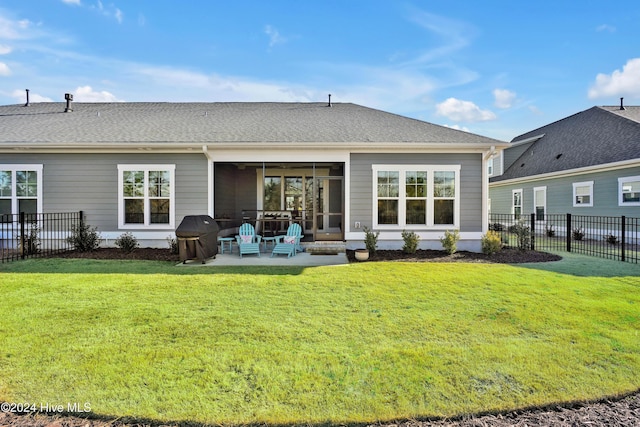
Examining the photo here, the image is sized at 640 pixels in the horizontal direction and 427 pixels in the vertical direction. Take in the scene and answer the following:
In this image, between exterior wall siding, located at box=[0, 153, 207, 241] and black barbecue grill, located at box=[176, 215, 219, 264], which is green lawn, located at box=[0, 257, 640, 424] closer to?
black barbecue grill, located at box=[176, 215, 219, 264]

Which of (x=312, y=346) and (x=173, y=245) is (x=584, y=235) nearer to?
(x=312, y=346)

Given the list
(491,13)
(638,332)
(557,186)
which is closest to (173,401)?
(638,332)

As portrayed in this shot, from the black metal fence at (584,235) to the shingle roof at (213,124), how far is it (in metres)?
3.60

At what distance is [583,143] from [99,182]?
21.4 m

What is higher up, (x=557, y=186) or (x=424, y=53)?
(x=424, y=53)

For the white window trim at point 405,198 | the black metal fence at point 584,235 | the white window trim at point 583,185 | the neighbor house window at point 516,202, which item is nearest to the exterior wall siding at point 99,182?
the white window trim at point 405,198

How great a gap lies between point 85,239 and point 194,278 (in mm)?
5633

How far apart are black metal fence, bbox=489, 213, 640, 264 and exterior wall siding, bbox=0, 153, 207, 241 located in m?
10.9

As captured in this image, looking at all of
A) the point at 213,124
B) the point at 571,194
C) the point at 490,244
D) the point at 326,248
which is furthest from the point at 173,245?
the point at 571,194

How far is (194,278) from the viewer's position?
672 centimetres

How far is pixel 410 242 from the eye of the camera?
9578 millimetres

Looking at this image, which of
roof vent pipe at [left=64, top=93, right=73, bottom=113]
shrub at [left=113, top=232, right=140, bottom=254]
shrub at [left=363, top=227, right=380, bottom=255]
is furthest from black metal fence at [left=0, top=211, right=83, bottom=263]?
shrub at [left=363, top=227, right=380, bottom=255]

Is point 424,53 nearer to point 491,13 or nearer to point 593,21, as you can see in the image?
point 491,13

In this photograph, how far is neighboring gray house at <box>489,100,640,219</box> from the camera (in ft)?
42.0
